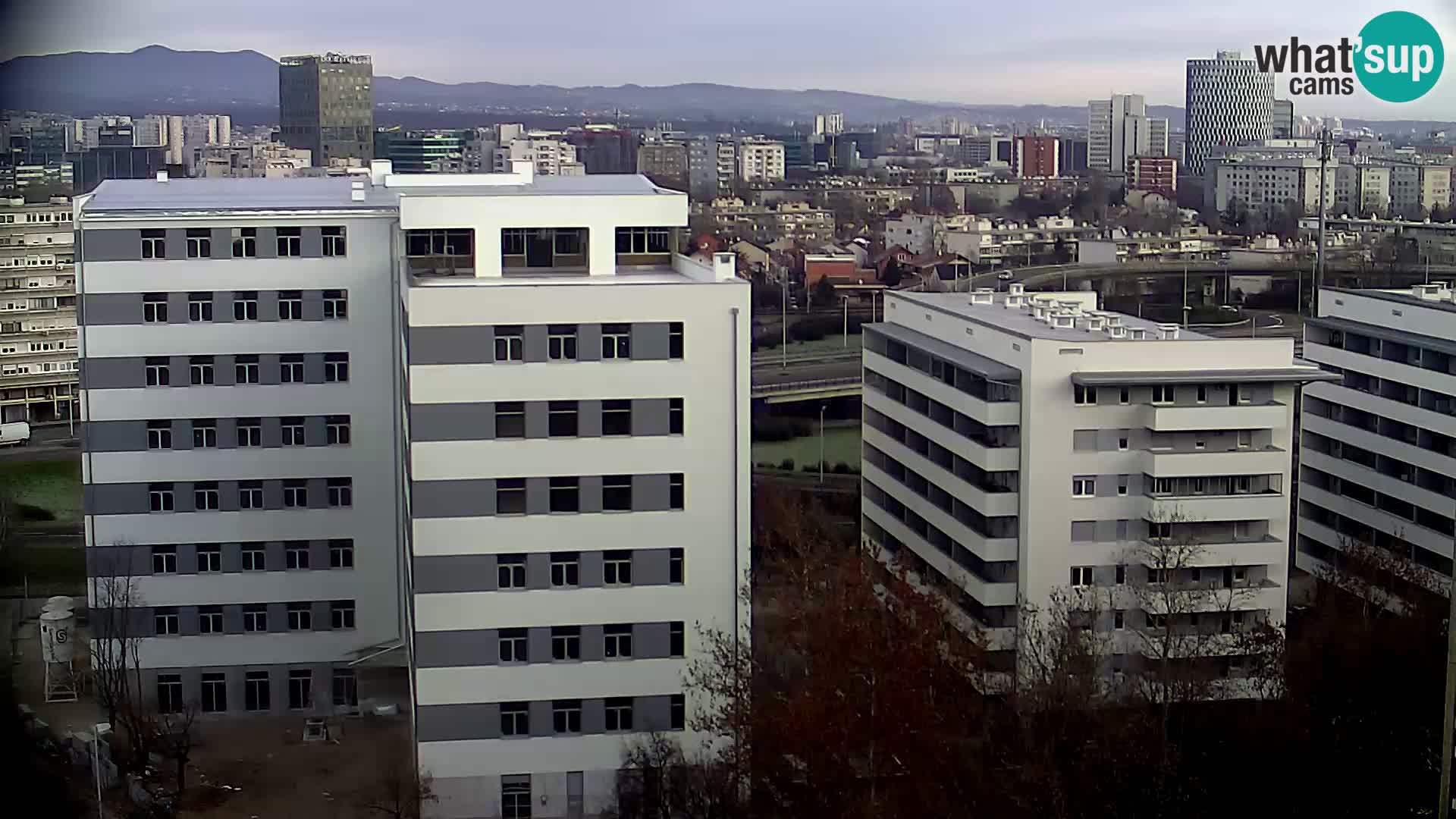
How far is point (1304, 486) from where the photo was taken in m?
7.20

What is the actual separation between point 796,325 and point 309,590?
7140 millimetres

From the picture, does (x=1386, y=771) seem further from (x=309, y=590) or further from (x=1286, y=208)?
(x=1286, y=208)

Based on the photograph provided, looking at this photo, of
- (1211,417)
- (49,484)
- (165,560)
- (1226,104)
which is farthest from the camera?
(1226,104)

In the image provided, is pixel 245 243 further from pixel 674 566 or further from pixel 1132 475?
pixel 1132 475

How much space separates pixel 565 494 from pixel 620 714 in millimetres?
602

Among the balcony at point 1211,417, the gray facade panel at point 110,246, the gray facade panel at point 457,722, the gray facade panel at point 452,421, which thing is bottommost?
the gray facade panel at point 457,722

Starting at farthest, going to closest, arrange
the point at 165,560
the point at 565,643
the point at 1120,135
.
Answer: the point at 1120,135 < the point at 165,560 < the point at 565,643

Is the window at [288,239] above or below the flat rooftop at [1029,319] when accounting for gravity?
above

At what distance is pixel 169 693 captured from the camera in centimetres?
555

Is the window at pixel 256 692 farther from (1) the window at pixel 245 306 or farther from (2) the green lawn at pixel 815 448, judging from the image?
(2) the green lawn at pixel 815 448

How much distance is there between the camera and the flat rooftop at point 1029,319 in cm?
567

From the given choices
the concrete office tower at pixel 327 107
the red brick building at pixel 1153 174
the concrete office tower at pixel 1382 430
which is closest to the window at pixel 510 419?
the concrete office tower at pixel 1382 430

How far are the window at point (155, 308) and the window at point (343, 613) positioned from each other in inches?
41.6

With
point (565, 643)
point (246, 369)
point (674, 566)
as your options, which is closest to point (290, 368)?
point (246, 369)
